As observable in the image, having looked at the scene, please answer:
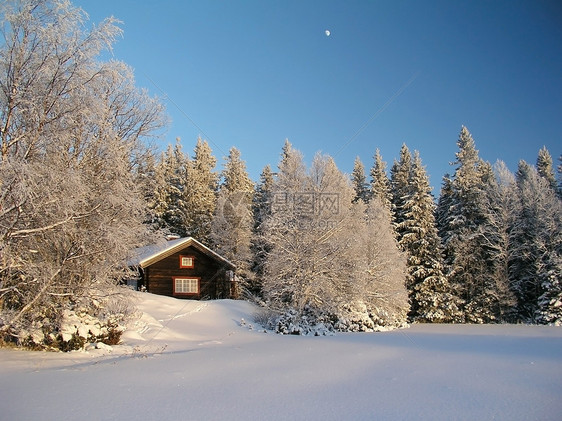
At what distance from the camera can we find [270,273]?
22.8 meters

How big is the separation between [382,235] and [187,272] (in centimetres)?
1617

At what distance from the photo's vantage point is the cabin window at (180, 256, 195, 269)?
3269 cm

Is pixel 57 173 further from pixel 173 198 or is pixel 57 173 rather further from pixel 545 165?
pixel 545 165

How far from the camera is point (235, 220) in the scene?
3706cm

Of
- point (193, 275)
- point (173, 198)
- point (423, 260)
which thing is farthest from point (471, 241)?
point (173, 198)

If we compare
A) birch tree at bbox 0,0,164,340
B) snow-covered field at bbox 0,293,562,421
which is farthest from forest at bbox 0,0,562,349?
snow-covered field at bbox 0,293,562,421

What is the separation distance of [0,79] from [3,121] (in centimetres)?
104

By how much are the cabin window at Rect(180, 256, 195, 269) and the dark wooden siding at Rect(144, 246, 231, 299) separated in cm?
24

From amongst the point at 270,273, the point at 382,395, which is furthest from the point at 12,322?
the point at 270,273

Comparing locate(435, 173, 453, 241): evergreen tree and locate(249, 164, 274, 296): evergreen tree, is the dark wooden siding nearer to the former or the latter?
locate(249, 164, 274, 296): evergreen tree

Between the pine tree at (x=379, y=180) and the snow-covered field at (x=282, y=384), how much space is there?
27510 millimetres

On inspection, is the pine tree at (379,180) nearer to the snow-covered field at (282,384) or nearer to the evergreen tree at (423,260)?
the evergreen tree at (423,260)

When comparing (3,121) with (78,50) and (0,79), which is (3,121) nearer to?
(0,79)

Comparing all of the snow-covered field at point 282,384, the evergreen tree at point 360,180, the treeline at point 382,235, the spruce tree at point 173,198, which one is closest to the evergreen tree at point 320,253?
the treeline at point 382,235
